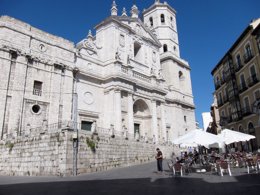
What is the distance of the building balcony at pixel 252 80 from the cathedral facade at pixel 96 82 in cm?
1068

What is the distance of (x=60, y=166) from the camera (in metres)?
11.8

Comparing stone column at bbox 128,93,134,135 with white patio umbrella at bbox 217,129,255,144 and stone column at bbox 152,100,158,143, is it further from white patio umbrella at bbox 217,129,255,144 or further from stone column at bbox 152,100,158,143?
white patio umbrella at bbox 217,129,255,144

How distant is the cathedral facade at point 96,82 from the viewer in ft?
57.8

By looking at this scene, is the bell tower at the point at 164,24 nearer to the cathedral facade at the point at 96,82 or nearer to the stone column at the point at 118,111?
the cathedral facade at the point at 96,82

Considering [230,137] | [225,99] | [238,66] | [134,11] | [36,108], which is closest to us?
[230,137]

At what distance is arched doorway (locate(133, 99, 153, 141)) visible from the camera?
2759cm

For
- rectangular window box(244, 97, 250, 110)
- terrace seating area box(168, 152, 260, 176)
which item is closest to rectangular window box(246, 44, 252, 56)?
rectangular window box(244, 97, 250, 110)

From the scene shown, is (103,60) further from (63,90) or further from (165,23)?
(165,23)

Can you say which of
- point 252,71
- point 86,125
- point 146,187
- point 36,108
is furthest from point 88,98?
point 146,187

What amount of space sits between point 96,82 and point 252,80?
16.0 m

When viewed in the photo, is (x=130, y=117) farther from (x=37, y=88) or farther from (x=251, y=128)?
(x=251, y=128)

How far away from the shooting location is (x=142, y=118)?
1113 inches

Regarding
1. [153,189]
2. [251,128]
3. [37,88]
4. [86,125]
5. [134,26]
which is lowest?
[153,189]

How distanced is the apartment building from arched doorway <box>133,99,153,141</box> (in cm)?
965
